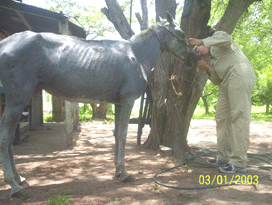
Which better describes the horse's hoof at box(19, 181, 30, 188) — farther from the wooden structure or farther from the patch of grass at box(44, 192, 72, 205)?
the wooden structure

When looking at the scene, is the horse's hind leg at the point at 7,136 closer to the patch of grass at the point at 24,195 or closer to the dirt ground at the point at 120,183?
the patch of grass at the point at 24,195

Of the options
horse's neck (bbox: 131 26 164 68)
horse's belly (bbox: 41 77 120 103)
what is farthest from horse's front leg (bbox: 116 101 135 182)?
horse's neck (bbox: 131 26 164 68)

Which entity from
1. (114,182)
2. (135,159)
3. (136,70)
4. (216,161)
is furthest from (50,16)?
(216,161)

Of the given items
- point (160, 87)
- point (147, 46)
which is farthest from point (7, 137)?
point (160, 87)

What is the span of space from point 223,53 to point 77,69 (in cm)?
246

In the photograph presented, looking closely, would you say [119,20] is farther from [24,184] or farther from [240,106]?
[24,184]

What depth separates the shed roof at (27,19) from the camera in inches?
205

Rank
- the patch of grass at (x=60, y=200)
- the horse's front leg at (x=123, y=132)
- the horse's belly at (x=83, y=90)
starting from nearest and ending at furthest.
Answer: the patch of grass at (x=60, y=200) < the horse's belly at (x=83, y=90) < the horse's front leg at (x=123, y=132)

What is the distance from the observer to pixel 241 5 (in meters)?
4.61

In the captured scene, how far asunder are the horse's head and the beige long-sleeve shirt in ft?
1.29

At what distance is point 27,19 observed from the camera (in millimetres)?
6430
